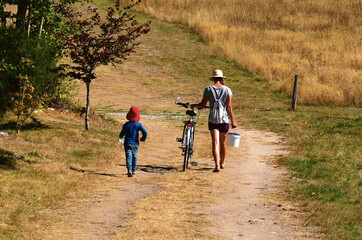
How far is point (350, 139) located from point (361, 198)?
738cm

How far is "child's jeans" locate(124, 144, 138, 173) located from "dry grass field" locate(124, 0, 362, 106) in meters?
17.5

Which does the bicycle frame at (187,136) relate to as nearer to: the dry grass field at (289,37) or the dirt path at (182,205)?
the dirt path at (182,205)

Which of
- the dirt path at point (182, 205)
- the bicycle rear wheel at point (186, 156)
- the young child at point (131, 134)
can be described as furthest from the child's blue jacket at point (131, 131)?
the bicycle rear wheel at point (186, 156)

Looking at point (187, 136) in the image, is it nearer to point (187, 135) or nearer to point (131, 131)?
point (187, 135)

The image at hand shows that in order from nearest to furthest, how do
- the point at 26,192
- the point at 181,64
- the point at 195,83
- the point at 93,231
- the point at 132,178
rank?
the point at 93,231, the point at 26,192, the point at 132,178, the point at 195,83, the point at 181,64

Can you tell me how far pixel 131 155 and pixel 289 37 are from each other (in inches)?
1279

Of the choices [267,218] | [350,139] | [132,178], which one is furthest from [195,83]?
[267,218]

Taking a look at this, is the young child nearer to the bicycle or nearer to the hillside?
the hillside

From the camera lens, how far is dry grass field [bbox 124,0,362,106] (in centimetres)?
3056

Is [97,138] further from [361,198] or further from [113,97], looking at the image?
[113,97]

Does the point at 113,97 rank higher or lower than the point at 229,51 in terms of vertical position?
lower

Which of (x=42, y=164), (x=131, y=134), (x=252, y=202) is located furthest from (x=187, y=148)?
(x=42, y=164)

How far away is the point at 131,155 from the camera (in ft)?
41.5

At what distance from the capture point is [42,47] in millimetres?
17578
